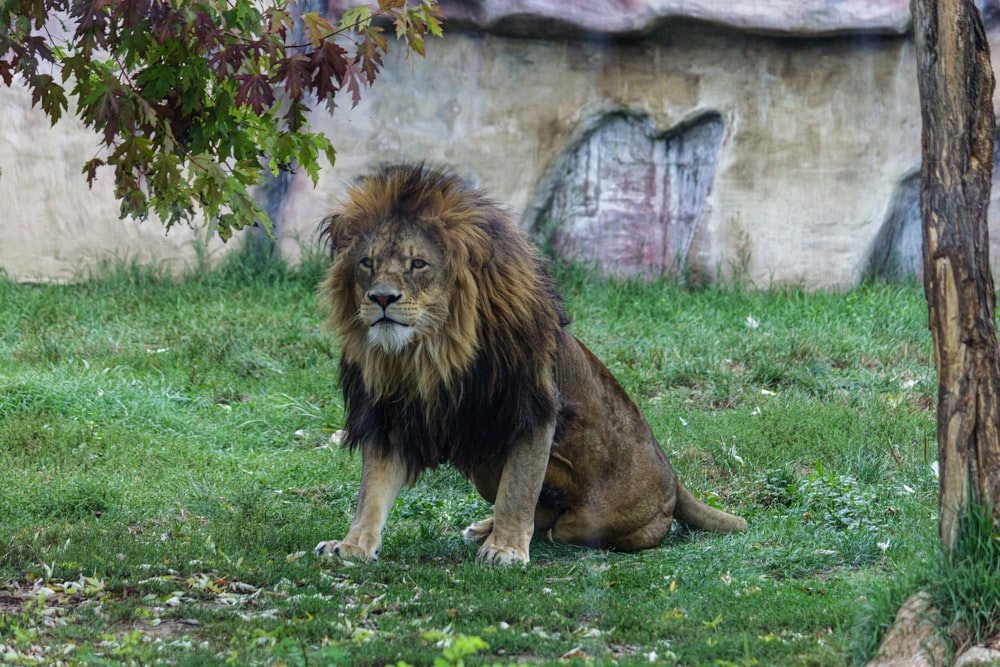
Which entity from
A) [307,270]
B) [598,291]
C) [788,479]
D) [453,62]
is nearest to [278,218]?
[307,270]

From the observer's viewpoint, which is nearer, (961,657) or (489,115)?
(961,657)

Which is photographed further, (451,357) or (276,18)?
(451,357)

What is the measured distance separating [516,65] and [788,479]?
5.49 m

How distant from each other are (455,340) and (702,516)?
1513 mm

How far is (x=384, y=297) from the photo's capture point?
184 inches

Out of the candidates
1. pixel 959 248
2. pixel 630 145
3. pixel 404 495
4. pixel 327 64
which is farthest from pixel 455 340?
pixel 630 145

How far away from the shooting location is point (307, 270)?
34.4 ft

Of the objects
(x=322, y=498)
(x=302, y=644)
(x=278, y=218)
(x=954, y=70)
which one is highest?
(x=954, y=70)

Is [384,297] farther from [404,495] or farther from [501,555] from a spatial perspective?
[404,495]

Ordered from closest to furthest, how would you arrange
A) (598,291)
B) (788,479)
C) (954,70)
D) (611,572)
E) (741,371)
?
(954,70) < (611,572) < (788,479) < (741,371) < (598,291)

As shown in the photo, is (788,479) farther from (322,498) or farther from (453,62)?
(453,62)

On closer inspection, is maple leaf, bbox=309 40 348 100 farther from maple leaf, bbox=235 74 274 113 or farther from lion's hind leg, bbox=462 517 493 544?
lion's hind leg, bbox=462 517 493 544

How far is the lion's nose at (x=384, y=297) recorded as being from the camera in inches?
184

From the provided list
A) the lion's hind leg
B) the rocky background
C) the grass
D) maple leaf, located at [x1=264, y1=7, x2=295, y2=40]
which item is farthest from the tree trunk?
the rocky background
